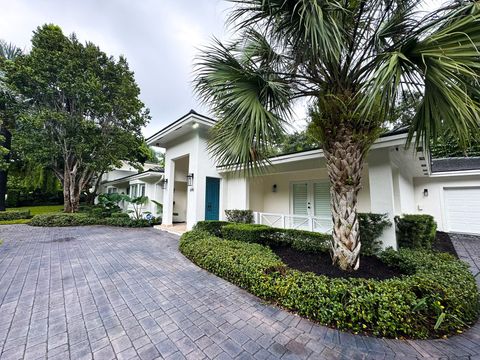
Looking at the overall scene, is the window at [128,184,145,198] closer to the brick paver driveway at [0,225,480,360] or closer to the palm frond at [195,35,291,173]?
the brick paver driveway at [0,225,480,360]

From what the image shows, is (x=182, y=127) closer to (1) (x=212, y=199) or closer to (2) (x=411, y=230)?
(1) (x=212, y=199)

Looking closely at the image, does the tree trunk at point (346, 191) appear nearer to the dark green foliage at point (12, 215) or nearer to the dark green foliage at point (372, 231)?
the dark green foliage at point (372, 231)

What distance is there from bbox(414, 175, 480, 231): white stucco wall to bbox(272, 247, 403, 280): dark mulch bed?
882cm

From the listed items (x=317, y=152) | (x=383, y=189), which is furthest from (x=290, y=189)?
(x=383, y=189)

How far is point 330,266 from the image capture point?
4422 mm

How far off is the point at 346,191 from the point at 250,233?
368cm

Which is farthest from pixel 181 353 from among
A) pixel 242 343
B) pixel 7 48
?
pixel 7 48

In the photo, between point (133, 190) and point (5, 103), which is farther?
point (133, 190)

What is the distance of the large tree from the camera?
1149cm

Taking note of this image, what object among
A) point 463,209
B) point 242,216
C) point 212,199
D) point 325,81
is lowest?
point 242,216

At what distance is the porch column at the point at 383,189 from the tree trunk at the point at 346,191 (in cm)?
188

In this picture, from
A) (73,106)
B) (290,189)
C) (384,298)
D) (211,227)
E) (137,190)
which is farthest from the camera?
(137,190)

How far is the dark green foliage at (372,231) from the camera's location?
5.24 metres

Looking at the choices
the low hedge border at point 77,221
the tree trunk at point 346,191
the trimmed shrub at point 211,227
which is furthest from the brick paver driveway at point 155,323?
the low hedge border at point 77,221
